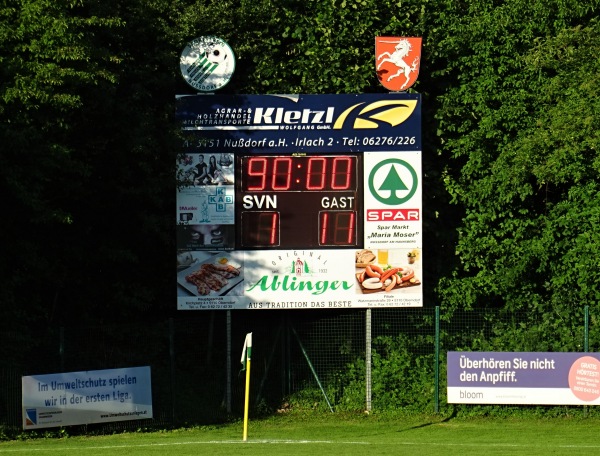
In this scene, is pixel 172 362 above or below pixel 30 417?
above

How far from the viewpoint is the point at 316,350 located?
2386 cm

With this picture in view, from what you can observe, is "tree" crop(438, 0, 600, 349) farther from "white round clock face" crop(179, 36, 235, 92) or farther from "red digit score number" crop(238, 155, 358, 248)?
"white round clock face" crop(179, 36, 235, 92)

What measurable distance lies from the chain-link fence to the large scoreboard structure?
906mm

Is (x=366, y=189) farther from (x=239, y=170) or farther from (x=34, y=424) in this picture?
(x=34, y=424)

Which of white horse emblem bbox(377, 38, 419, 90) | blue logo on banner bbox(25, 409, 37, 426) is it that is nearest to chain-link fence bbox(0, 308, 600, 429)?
blue logo on banner bbox(25, 409, 37, 426)

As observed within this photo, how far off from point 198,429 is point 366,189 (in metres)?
5.33

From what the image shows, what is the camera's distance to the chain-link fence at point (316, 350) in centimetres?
→ 2259

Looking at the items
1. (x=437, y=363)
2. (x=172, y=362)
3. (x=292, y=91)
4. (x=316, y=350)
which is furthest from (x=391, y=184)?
(x=172, y=362)

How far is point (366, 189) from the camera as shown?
21969 millimetres

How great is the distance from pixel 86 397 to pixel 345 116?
6.99m

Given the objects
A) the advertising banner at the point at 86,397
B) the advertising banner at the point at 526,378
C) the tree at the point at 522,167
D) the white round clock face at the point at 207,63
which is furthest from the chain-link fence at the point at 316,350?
the white round clock face at the point at 207,63

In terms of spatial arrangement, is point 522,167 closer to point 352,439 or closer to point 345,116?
point 345,116

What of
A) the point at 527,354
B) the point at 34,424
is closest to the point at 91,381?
the point at 34,424

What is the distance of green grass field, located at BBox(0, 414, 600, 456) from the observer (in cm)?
1764
